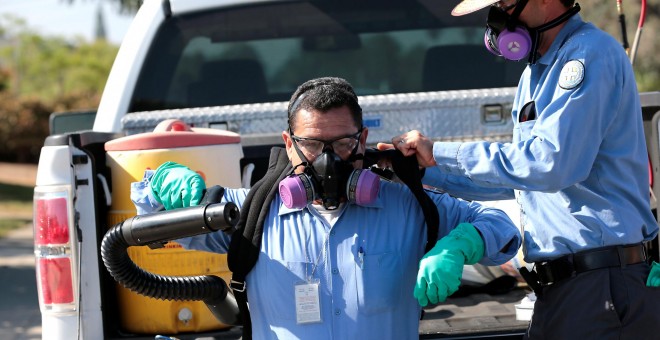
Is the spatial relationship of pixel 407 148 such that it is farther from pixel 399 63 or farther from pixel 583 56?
pixel 399 63

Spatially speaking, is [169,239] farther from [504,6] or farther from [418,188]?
[504,6]

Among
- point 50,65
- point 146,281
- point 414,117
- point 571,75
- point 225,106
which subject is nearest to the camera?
point 571,75

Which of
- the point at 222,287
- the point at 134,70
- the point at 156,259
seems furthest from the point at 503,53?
the point at 134,70

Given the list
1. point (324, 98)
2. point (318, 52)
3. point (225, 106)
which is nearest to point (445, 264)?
point (324, 98)

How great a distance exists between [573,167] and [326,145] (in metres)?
0.68

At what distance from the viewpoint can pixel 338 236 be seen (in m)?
2.89

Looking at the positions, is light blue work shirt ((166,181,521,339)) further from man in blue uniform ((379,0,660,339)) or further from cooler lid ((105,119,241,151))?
cooler lid ((105,119,241,151))

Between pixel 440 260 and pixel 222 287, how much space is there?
883 millimetres

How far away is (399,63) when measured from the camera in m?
5.31

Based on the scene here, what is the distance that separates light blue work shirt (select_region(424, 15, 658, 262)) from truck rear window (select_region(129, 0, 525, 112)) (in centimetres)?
214

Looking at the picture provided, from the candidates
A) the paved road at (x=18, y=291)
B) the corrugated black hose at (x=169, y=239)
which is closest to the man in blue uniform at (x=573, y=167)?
the corrugated black hose at (x=169, y=239)

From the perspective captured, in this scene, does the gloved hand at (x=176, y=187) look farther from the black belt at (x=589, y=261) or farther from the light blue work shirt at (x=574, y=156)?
the black belt at (x=589, y=261)

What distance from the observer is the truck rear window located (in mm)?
5012

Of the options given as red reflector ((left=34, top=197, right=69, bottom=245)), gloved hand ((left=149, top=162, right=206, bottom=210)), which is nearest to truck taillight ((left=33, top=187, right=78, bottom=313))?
red reflector ((left=34, top=197, right=69, bottom=245))
